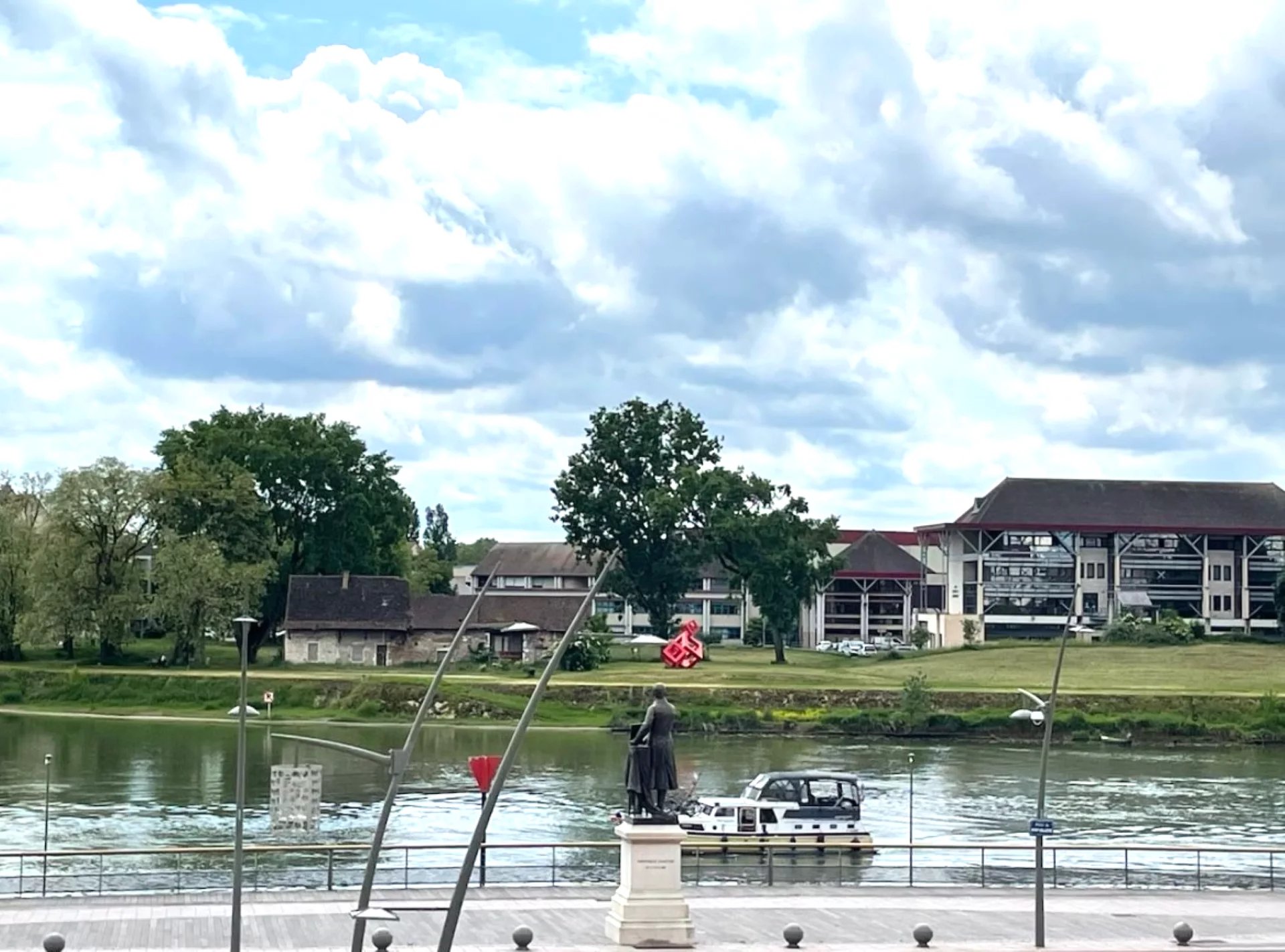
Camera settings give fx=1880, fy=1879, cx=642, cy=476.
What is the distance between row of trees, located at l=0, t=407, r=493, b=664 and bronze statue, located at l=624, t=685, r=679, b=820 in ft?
241

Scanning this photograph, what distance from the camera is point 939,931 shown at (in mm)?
32656

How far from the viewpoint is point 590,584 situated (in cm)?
15662

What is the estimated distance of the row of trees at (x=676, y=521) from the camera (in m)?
115

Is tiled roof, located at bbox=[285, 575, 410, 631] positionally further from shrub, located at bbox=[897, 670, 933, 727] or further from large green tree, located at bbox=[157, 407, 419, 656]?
shrub, located at bbox=[897, 670, 933, 727]

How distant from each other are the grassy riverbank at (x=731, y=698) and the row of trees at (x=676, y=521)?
35.7 ft

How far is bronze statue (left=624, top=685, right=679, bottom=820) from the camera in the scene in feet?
100

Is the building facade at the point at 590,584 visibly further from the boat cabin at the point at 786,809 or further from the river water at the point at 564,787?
the boat cabin at the point at 786,809

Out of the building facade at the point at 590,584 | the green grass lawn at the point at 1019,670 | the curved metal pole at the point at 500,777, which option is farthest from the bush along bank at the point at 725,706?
the curved metal pole at the point at 500,777

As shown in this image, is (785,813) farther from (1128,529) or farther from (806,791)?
(1128,529)

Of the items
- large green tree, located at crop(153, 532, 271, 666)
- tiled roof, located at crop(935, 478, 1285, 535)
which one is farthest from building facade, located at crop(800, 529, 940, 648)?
large green tree, located at crop(153, 532, 271, 666)

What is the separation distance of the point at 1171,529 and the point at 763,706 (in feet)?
181

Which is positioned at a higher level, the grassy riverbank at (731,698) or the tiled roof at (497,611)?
the tiled roof at (497,611)

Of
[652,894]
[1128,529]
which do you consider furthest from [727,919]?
[1128,529]

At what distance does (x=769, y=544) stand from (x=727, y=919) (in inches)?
3242
